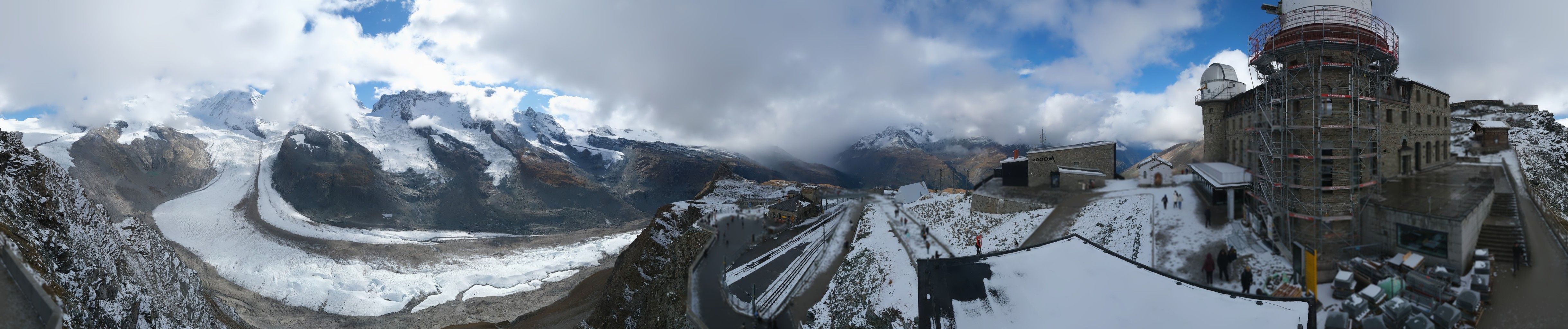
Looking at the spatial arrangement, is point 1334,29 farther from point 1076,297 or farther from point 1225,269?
point 1076,297

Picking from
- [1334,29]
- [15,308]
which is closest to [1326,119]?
[1334,29]

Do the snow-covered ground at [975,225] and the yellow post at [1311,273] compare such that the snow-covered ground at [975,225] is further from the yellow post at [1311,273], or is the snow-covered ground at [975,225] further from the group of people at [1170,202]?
the yellow post at [1311,273]

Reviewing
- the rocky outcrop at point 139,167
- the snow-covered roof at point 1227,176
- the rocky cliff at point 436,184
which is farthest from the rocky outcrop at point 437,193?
the snow-covered roof at point 1227,176

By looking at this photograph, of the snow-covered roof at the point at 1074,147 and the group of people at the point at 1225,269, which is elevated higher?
the snow-covered roof at the point at 1074,147

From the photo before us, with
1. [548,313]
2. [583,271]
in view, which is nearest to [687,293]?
[548,313]

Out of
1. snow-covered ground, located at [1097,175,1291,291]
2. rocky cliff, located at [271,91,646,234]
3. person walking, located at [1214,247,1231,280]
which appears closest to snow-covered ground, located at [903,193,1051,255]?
snow-covered ground, located at [1097,175,1291,291]

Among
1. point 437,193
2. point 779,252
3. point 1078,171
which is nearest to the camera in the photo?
point 1078,171

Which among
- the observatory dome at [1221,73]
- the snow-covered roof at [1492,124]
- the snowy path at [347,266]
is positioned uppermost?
the observatory dome at [1221,73]
